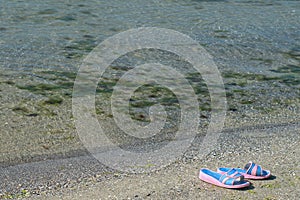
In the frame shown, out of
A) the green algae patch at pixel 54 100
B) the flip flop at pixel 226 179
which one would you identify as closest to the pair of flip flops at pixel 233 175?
the flip flop at pixel 226 179

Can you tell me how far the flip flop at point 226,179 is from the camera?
18.5ft

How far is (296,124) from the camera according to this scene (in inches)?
324

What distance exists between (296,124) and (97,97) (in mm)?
2849

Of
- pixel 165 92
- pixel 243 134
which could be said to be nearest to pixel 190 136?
pixel 243 134

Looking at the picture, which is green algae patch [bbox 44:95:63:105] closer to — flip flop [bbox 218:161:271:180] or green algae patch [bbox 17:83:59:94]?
green algae patch [bbox 17:83:59:94]

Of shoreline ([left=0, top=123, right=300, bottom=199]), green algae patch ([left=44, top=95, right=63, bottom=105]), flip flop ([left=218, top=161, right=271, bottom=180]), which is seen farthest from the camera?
green algae patch ([left=44, top=95, right=63, bottom=105])

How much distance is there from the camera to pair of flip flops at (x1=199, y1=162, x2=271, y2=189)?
223 inches

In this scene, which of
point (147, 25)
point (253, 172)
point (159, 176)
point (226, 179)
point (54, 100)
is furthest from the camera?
point (147, 25)

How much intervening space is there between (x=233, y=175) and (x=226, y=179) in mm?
115

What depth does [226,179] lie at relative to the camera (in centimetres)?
568

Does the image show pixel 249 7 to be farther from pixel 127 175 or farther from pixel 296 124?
pixel 127 175

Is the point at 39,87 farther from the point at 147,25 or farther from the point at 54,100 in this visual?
the point at 147,25

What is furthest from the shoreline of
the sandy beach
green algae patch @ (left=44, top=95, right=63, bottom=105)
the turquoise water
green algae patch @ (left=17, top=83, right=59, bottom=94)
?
the turquoise water

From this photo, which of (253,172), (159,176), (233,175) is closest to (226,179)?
(233,175)
